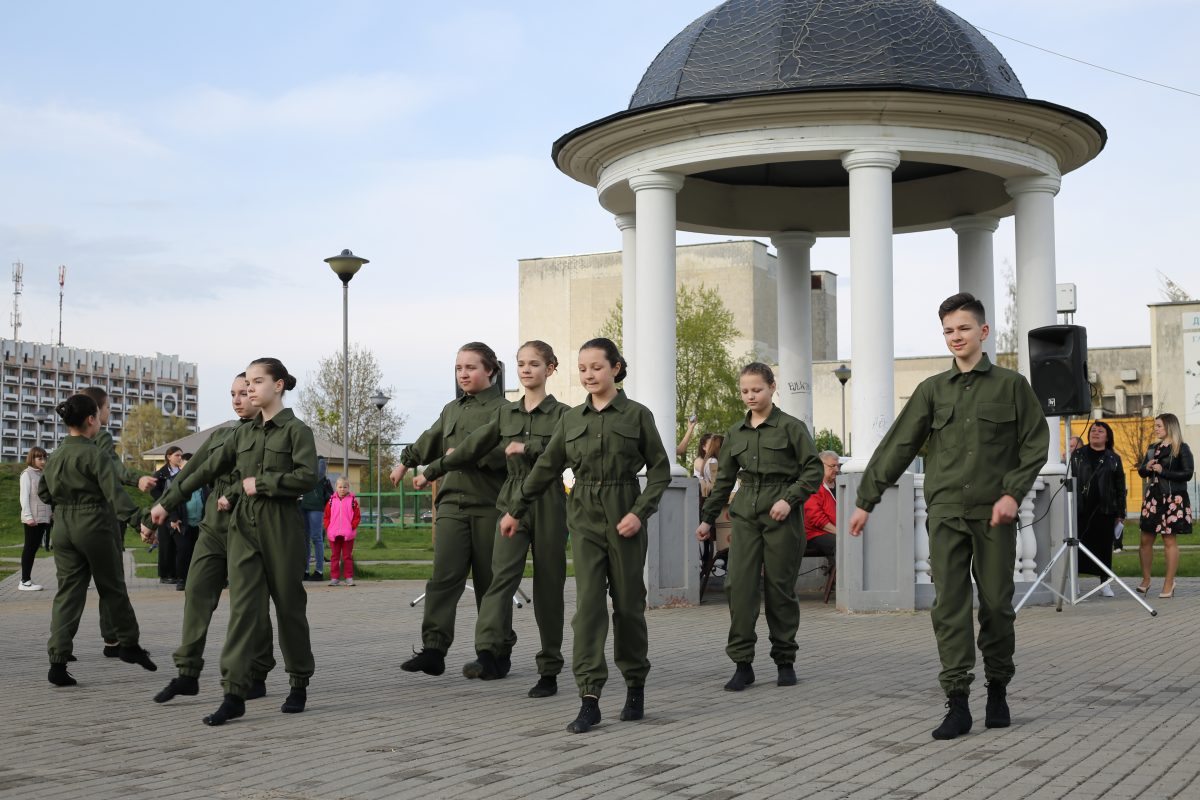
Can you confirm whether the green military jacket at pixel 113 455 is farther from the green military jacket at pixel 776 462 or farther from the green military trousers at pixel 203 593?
the green military jacket at pixel 776 462

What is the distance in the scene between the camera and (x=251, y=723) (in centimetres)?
786

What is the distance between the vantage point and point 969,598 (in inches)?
289

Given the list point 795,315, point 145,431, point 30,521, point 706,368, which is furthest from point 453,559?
point 145,431

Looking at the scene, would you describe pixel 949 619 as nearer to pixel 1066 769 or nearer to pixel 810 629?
pixel 1066 769

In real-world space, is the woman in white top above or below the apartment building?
below

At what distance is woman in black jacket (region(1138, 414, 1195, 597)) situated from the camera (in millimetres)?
15922

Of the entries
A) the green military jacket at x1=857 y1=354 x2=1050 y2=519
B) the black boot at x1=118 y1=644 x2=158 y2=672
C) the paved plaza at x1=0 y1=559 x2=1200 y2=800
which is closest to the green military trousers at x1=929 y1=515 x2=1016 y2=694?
the green military jacket at x1=857 y1=354 x2=1050 y2=519

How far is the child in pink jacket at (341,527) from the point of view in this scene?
66.4 ft

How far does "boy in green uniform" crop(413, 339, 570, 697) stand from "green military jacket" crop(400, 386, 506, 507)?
104mm

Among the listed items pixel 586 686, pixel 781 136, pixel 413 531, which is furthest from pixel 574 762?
pixel 413 531

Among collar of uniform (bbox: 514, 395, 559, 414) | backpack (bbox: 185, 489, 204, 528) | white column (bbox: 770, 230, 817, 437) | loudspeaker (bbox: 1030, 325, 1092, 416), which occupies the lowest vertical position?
backpack (bbox: 185, 489, 204, 528)

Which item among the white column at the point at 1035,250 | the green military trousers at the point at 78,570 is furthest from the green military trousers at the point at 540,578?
the white column at the point at 1035,250

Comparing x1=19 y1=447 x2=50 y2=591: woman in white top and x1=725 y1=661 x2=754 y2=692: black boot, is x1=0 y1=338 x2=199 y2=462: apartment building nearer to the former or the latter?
x1=19 y1=447 x2=50 y2=591: woman in white top

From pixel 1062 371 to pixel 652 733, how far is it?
7.89m
